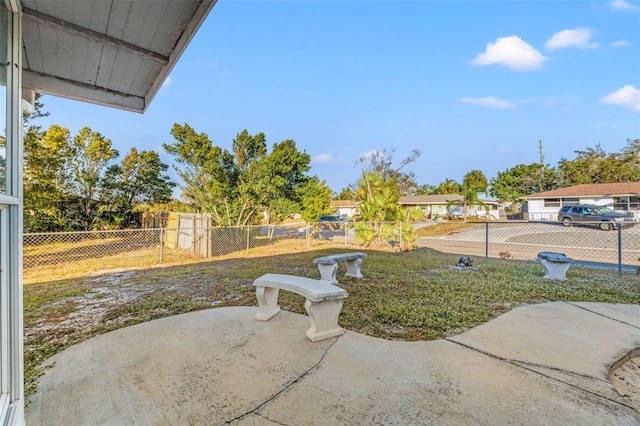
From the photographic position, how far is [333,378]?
2.20 m

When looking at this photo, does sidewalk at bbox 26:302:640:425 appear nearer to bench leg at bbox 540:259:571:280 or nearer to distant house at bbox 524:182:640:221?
bench leg at bbox 540:259:571:280

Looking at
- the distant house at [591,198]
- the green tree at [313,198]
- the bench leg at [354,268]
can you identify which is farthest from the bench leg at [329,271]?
the distant house at [591,198]

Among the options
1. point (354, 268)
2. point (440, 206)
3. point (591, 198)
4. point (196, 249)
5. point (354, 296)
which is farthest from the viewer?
point (440, 206)

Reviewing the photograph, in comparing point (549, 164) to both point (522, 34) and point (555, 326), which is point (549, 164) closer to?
point (522, 34)

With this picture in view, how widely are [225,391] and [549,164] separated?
1793 inches

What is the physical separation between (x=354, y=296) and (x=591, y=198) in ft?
92.3

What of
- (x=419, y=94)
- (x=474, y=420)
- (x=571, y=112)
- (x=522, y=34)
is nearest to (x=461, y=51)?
(x=522, y=34)

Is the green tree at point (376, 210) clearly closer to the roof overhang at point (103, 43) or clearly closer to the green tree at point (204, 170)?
the green tree at point (204, 170)

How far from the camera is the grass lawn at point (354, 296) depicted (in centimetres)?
326

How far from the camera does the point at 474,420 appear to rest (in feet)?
5.73

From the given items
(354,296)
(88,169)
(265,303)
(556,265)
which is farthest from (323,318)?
(88,169)

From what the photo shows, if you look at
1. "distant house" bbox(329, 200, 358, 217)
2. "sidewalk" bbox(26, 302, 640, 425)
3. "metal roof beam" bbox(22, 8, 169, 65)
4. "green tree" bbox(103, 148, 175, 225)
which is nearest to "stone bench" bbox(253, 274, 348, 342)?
"sidewalk" bbox(26, 302, 640, 425)

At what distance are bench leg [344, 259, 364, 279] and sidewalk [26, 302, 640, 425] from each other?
2.81 metres

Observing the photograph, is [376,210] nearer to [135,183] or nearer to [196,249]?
[196,249]
